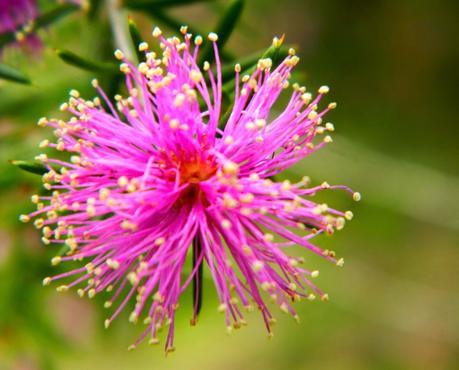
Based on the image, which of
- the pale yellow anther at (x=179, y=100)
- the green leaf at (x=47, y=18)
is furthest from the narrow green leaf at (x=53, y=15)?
the pale yellow anther at (x=179, y=100)

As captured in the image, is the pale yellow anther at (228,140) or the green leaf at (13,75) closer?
the pale yellow anther at (228,140)

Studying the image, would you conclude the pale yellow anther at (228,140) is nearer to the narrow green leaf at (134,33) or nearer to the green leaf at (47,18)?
the narrow green leaf at (134,33)

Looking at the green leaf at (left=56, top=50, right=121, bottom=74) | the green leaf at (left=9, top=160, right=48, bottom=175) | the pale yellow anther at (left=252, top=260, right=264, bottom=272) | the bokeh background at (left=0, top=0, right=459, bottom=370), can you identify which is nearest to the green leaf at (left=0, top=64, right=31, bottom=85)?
the green leaf at (left=56, top=50, right=121, bottom=74)

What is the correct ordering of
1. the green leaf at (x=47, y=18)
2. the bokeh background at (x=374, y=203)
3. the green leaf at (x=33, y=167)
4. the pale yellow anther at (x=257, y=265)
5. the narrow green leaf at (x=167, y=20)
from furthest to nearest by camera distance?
the bokeh background at (x=374, y=203), the narrow green leaf at (x=167, y=20), the green leaf at (x=47, y=18), the green leaf at (x=33, y=167), the pale yellow anther at (x=257, y=265)

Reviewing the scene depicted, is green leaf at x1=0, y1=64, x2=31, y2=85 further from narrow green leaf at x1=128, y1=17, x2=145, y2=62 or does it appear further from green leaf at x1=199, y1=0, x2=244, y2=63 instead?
green leaf at x1=199, y1=0, x2=244, y2=63

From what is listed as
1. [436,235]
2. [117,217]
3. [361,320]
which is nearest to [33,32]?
[117,217]

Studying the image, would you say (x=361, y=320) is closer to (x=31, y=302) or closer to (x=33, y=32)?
(x=31, y=302)
